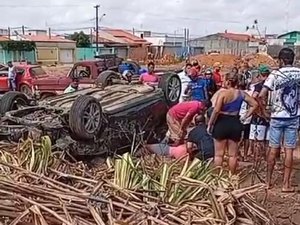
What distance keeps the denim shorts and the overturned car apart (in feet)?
5.38

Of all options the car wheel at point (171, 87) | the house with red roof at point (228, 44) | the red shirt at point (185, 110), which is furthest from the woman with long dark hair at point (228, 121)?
the house with red roof at point (228, 44)

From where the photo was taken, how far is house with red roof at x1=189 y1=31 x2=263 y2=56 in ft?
199

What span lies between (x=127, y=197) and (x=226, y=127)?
421cm

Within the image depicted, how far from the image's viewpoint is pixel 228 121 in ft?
22.0

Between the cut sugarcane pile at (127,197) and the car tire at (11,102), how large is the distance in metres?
6.43

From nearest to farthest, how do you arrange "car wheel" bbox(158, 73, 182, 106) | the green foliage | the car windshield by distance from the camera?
1. "car wheel" bbox(158, 73, 182, 106)
2. the car windshield
3. the green foliage

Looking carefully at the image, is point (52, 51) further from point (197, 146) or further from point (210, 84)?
point (197, 146)

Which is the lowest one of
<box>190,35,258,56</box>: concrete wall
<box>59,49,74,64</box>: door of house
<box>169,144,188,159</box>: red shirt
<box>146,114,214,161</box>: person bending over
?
<box>59,49,74,64</box>: door of house

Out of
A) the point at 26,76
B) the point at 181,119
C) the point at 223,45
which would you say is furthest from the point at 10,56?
the point at 181,119

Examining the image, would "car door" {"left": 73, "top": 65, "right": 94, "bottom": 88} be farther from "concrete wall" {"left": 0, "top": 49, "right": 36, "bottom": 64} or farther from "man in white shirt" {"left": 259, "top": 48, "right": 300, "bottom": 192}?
"concrete wall" {"left": 0, "top": 49, "right": 36, "bottom": 64}

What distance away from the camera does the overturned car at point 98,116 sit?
8203mm

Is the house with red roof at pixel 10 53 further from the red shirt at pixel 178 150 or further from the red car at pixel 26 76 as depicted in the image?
the red shirt at pixel 178 150

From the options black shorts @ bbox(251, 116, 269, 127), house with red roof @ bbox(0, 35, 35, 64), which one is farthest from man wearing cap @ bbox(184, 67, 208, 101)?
house with red roof @ bbox(0, 35, 35, 64)

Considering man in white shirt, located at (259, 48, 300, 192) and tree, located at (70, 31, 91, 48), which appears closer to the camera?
man in white shirt, located at (259, 48, 300, 192)
